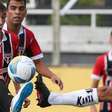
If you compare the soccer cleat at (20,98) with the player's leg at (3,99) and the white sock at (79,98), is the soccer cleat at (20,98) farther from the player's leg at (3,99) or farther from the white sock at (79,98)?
the white sock at (79,98)

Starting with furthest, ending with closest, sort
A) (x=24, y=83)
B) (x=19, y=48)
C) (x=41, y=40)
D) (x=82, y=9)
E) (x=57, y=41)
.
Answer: (x=82, y=9) → (x=41, y=40) → (x=57, y=41) → (x=19, y=48) → (x=24, y=83)

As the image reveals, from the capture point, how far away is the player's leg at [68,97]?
6.18m

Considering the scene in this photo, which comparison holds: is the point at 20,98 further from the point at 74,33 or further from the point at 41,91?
the point at 74,33

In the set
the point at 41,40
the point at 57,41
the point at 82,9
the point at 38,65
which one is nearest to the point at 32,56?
the point at 38,65

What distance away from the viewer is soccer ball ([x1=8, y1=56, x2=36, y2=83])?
614 centimetres

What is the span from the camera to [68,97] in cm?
618

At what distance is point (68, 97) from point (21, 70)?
0.50 m

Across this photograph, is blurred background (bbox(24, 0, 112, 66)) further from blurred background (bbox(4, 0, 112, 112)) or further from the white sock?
the white sock

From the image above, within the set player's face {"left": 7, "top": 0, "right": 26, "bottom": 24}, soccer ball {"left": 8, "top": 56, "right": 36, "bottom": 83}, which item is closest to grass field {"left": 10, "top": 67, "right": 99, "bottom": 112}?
player's face {"left": 7, "top": 0, "right": 26, "bottom": 24}

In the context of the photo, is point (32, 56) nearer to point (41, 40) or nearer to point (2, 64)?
point (2, 64)

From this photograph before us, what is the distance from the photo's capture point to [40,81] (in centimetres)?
621

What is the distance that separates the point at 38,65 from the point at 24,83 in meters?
1.02

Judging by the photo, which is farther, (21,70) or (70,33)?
(70,33)

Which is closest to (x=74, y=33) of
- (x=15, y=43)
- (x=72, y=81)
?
(x=72, y=81)
